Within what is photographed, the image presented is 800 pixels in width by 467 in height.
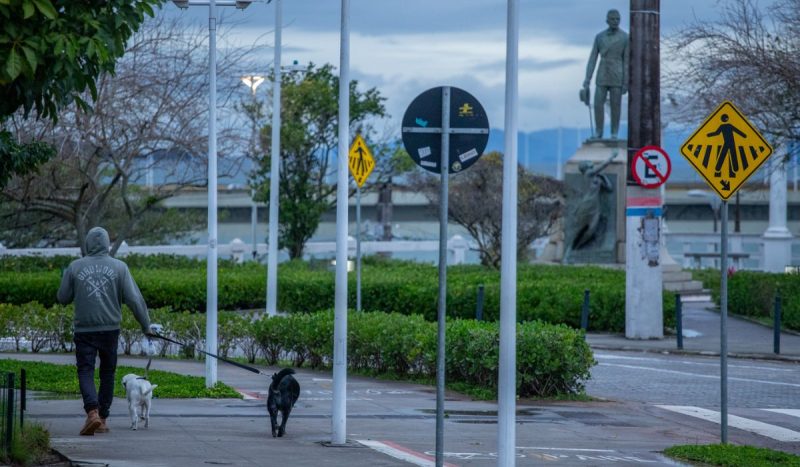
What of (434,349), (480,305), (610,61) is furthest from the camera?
(610,61)

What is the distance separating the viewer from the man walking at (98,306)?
12.3 m

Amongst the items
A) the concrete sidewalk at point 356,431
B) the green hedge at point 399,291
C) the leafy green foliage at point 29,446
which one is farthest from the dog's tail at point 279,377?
the green hedge at point 399,291

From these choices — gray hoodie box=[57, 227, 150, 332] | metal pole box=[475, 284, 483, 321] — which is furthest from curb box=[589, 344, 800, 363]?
gray hoodie box=[57, 227, 150, 332]

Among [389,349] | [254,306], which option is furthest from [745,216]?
[389,349]

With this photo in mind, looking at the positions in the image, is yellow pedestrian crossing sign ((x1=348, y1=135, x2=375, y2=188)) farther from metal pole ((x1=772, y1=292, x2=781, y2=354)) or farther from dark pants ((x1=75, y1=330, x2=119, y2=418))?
dark pants ((x1=75, y1=330, x2=119, y2=418))

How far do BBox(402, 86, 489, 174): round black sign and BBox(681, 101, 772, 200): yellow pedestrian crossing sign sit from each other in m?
3.18

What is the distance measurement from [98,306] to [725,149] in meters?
5.92

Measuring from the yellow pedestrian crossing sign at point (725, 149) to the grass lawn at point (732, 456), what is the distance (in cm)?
229

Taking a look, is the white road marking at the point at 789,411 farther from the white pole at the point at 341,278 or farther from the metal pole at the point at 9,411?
the metal pole at the point at 9,411

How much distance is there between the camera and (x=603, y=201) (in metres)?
34.2

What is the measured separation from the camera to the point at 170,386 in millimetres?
15828

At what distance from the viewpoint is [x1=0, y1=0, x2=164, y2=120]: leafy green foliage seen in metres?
8.28

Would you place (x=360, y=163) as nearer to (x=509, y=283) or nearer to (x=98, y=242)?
(x=98, y=242)

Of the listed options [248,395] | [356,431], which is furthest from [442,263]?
A: [248,395]
